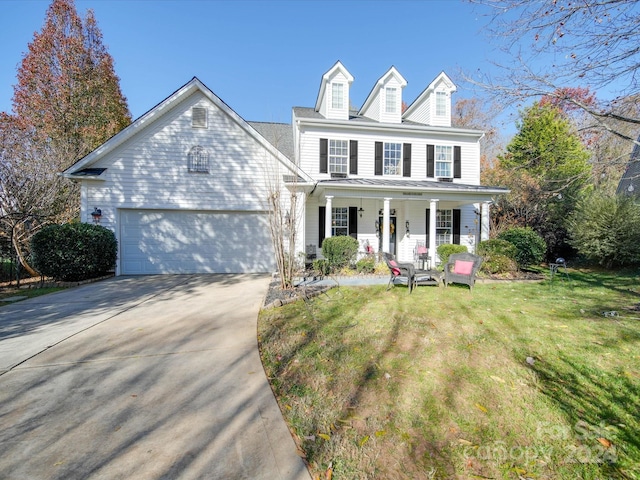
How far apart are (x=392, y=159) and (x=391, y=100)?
297 cm

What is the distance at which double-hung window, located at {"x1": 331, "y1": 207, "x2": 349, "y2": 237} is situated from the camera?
46.2 ft

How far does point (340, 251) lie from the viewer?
419 inches

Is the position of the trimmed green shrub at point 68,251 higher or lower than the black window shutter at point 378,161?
lower

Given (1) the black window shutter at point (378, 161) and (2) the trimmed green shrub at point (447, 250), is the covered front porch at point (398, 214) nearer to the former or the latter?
(2) the trimmed green shrub at point (447, 250)

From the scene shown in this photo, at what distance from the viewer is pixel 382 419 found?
107 inches

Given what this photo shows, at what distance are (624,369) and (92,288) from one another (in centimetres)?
1127

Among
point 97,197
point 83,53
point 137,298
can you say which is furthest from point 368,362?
point 83,53

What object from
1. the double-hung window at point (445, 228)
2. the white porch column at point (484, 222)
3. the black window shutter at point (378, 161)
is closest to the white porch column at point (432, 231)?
the double-hung window at point (445, 228)

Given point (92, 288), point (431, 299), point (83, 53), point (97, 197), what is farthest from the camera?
point (83, 53)

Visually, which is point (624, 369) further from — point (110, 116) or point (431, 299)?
point (110, 116)

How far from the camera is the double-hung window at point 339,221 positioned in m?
14.1

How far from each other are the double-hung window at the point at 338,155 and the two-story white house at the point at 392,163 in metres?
0.04

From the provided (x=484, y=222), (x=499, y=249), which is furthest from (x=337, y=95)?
(x=499, y=249)

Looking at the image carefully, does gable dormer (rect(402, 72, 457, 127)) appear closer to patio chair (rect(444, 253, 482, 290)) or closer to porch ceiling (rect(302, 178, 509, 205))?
porch ceiling (rect(302, 178, 509, 205))
